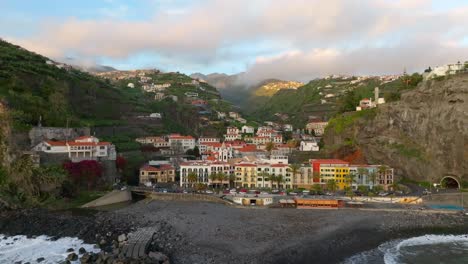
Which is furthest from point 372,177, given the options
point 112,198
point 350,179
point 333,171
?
point 112,198

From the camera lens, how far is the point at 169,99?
124500mm

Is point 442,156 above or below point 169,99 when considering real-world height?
below

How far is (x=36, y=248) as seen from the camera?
3066 cm

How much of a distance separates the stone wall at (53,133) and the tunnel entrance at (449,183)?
2306 inches

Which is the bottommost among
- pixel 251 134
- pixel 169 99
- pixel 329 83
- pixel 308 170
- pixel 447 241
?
pixel 447 241

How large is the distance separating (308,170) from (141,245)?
125ft

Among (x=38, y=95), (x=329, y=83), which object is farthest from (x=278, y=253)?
(x=329, y=83)

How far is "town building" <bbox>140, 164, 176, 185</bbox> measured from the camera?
2576 inches

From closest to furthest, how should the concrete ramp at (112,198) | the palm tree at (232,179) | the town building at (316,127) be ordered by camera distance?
1. the concrete ramp at (112,198)
2. the palm tree at (232,179)
3. the town building at (316,127)

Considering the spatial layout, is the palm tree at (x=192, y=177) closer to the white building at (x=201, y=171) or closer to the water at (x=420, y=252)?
the white building at (x=201, y=171)

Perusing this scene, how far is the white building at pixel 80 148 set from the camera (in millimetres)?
53312

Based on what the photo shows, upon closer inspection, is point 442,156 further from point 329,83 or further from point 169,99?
point 329,83

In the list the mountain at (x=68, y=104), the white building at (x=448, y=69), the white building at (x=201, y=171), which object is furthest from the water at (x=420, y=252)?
the white building at (x=448, y=69)

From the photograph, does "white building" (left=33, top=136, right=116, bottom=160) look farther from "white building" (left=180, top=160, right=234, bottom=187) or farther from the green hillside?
the green hillside
